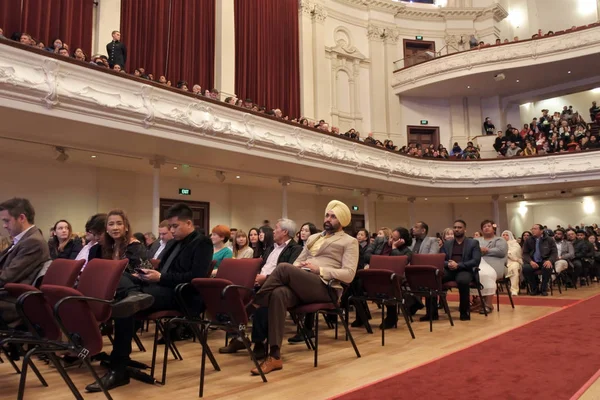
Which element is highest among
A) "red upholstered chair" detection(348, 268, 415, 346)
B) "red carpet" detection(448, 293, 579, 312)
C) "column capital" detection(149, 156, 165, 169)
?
"column capital" detection(149, 156, 165, 169)

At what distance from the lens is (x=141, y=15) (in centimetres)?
1130

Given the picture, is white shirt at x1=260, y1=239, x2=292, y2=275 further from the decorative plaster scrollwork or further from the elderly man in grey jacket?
the decorative plaster scrollwork

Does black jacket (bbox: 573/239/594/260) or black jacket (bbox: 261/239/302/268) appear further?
black jacket (bbox: 573/239/594/260)

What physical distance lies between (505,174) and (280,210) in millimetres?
7046

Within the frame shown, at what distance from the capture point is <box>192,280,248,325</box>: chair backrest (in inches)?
127

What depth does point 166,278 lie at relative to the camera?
337cm

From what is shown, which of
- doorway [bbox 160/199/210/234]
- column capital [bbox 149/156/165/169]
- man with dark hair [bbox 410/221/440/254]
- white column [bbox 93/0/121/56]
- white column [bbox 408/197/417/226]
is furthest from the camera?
white column [bbox 408/197/417/226]

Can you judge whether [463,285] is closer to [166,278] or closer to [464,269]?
[464,269]

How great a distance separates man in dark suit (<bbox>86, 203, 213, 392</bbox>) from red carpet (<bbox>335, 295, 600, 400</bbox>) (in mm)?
1402

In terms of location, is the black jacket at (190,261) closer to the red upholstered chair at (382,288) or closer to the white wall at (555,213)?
the red upholstered chair at (382,288)

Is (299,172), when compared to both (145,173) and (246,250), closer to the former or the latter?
(145,173)

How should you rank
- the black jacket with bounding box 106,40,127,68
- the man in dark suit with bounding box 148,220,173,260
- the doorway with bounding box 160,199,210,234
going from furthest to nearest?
1. the doorway with bounding box 160,199,210,234
2. the black jacket with bounding box 106,40,127,68
3. the man in dark suit with bounding box 148,220,173,260

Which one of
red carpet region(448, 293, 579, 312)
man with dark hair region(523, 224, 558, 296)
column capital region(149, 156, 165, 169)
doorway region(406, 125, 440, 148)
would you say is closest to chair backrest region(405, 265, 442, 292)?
red carpet region(448, 293, 579, 312)

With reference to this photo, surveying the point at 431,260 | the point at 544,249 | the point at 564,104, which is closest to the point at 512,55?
the point at 564,104
